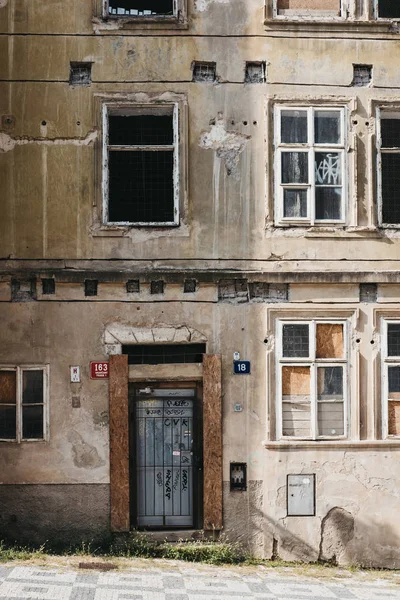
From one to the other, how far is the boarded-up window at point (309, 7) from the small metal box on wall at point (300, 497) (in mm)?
6185

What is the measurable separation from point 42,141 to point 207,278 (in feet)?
9.25

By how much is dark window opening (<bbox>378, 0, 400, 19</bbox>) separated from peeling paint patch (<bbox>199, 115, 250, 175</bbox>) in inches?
Answer: 99.4

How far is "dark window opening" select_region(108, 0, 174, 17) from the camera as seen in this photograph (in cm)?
1215

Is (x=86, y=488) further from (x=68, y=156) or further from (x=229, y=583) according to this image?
(x=68, y=156)

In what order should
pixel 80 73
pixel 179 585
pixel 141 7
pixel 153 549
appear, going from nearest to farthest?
1. pixel 179 585
2. pixel 153 549
3. pixel 80 73
4. pixel 141 7

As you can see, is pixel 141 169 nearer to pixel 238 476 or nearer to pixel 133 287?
pixel 133 287

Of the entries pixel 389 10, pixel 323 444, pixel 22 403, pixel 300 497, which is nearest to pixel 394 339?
pixel 323 444

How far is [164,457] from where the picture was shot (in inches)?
473

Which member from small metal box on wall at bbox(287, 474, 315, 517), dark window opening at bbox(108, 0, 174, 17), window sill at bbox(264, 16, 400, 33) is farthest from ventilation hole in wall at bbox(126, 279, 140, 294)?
window sill at bbox(264, 16, 400, 33)

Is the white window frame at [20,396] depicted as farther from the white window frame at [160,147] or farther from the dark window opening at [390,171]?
the dark window opening at [390,171]

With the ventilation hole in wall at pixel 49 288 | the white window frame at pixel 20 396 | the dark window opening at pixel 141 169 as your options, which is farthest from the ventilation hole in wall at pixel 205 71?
the white window frame at pixel 20 396

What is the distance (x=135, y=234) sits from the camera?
11.9 meters

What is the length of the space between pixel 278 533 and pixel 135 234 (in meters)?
4.34

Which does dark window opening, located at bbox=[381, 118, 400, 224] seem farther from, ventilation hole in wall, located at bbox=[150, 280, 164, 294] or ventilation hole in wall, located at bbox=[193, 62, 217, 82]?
ventilation hole in wall, located at bbox=[150, 280, 164, 294]
